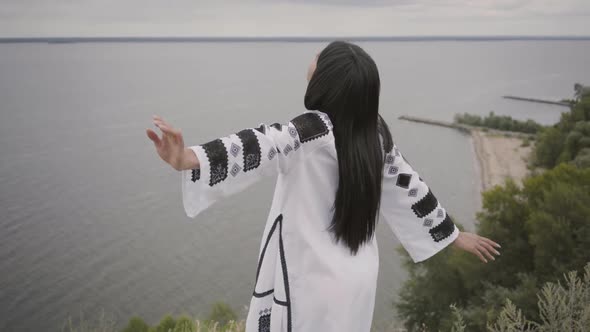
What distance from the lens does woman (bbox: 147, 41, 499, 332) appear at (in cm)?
144

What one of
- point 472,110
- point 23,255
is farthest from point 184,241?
point 472,110

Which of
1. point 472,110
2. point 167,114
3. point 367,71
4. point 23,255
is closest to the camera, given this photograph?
point 367,71

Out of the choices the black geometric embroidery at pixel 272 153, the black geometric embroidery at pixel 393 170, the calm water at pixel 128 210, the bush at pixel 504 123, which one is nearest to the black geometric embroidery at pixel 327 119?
the black geometric embroidery at pixel 272 153

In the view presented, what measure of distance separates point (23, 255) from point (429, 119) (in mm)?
37770

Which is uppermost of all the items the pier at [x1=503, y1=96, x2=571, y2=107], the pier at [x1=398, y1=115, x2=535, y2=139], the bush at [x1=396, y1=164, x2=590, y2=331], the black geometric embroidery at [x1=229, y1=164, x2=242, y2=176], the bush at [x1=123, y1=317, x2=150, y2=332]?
the black geometric embroidery at [x1=229, y1=164, x2=242, y2=176]

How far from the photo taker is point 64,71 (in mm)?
87125

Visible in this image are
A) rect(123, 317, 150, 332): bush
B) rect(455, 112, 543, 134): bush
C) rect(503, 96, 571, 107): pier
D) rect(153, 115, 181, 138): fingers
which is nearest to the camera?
rect(153, 115, 181, 138): fingers

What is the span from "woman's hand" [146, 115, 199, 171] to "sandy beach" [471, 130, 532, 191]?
87.4 ft

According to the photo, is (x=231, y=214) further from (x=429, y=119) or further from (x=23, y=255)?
(x=429, y=119)

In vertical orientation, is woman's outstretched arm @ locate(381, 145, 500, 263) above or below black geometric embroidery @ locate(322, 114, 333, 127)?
below

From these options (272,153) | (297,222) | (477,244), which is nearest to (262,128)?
(272,153)

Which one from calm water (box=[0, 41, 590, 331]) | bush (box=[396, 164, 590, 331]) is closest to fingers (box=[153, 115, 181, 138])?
bush (box=[396, 164, 590, 331])

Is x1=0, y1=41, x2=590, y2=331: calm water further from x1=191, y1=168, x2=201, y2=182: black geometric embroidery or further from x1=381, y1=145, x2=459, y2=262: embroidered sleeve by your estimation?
x1=191, y1=168, x2=201, y2=182: black geometric embroidery

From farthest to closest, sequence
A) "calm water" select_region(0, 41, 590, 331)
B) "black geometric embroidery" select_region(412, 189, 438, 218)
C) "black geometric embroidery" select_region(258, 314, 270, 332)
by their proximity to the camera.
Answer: "calm water" select_region(0, 41, 590, 331), "black geometric embroidery" select_region(412, 189, 438, 218), "black geometric embroidery" select_region(258, 314, 270, 332)
